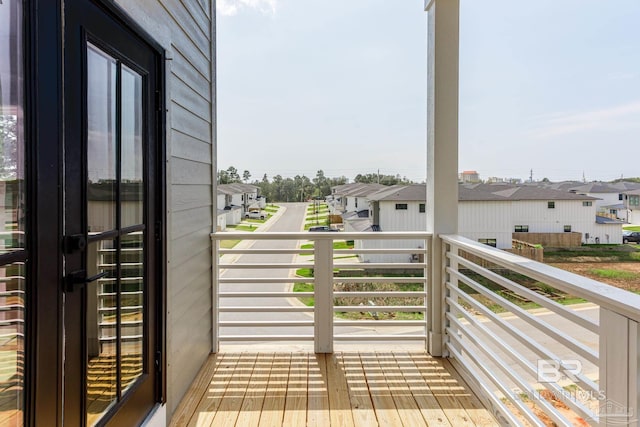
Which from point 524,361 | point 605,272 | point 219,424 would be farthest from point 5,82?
point 524,361

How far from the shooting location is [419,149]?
2.95 metres

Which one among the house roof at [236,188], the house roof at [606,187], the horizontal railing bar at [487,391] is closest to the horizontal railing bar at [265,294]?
the house roof at [236,188]

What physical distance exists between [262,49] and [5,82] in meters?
2.25

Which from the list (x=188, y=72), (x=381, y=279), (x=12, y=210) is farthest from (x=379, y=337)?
(x=12, y=210)

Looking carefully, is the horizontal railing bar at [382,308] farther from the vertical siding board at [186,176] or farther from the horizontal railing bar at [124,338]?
the horizontal railing bar at [124,338]

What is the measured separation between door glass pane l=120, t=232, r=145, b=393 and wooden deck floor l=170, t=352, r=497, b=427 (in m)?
0.53

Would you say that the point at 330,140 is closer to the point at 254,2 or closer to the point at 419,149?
the point at 419,149

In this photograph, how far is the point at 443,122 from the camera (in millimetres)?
2713

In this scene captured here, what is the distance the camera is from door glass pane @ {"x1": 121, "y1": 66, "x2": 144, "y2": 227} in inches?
62.3

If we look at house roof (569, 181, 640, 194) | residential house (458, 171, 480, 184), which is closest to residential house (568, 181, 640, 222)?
house roof (569, 181, 640, 194)

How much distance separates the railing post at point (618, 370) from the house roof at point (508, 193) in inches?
26.1

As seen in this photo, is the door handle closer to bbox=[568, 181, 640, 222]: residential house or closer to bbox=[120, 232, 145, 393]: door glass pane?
bbox=[120, 232, 145, 393]: door glass pane

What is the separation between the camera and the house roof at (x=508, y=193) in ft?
5.91

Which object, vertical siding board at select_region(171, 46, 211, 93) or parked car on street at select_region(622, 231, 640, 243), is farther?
vertical siding board at select_region(171, 46, 211, 93)
